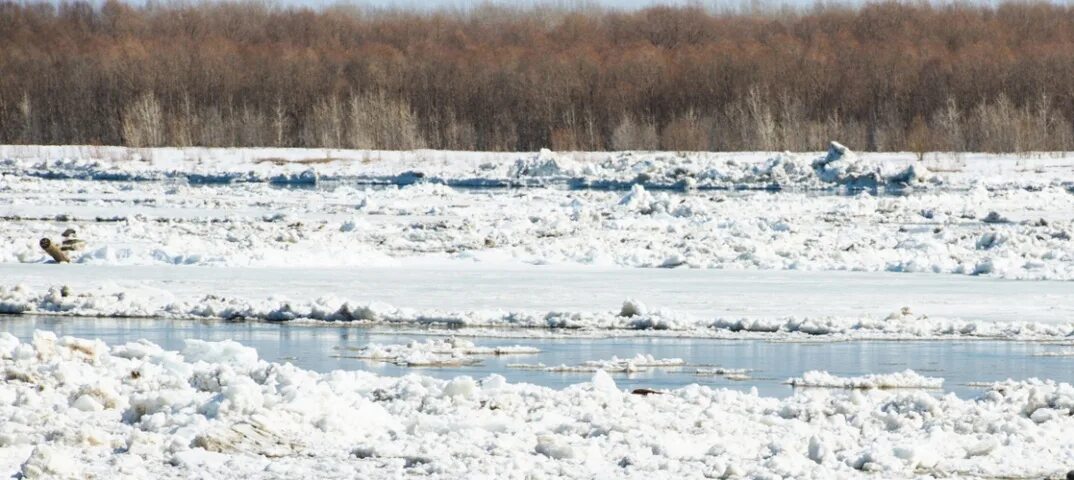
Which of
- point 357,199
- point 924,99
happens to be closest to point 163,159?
point 357,199

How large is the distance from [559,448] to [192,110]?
181ft

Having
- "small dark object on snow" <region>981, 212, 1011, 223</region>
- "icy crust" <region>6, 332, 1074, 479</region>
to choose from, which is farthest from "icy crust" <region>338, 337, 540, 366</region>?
"small dark object on snow" <region>981, 212, 1011, 223</region>

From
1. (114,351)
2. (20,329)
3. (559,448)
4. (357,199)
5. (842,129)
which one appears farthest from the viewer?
(842,129)

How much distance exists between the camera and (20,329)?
12531 mm

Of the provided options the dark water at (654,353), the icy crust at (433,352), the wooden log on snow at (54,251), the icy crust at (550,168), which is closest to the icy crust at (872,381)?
the dark water at (654,353)

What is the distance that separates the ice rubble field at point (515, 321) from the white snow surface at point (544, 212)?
0.09 metres

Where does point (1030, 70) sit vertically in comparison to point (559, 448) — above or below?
above

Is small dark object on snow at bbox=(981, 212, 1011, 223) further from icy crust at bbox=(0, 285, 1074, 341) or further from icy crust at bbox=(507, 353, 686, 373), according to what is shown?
icy crust at bbox=(507, 353, 686, 373)

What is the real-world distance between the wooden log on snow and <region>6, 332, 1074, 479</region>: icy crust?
28.9ft

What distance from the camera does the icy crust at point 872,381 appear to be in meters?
9.52

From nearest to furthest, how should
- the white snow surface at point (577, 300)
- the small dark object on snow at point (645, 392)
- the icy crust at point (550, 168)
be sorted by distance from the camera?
the small dark object on snow at point (645, 392) < the white snow surface at point (577, 300) < the icy crust at point (550, 168)

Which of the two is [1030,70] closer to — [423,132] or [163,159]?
[423,132]

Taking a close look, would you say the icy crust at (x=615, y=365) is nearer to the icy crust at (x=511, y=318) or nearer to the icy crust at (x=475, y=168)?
the icy crust at (x=511, y=318)

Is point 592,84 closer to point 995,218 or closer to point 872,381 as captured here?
point 995,218
